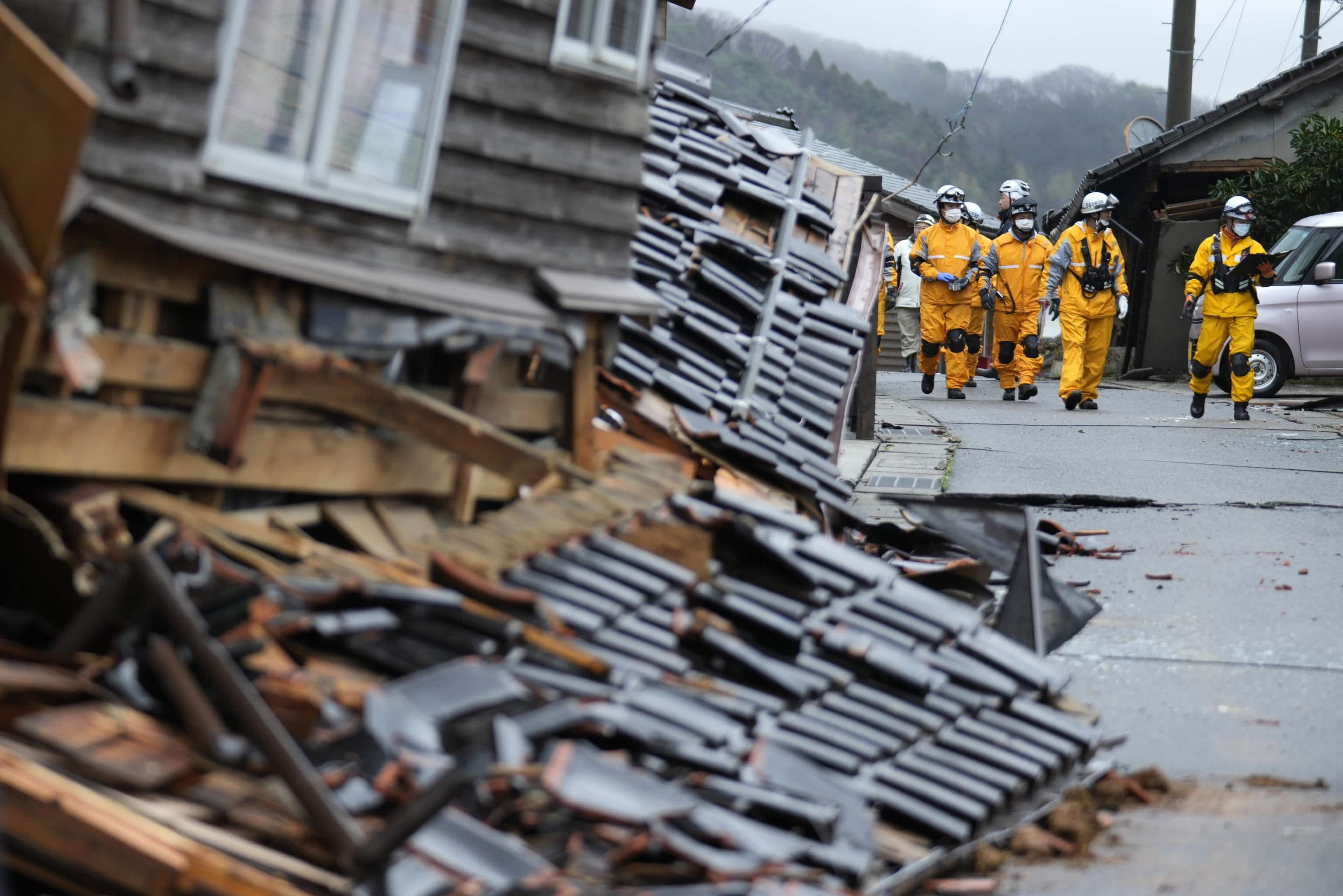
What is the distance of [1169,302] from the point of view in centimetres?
2562

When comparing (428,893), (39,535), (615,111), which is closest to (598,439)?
(615,111)

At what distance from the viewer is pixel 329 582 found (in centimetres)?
463

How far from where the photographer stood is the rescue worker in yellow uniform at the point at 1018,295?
18.3m

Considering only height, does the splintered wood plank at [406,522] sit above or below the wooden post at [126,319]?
below

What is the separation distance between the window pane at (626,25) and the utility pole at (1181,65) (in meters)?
23.2

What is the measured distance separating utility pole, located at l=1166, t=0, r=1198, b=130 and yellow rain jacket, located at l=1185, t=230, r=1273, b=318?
1263 centimetres

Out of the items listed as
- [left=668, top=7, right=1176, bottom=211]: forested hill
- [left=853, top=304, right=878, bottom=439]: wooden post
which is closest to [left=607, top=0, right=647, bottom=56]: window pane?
[left=853, top=304, right=878, bottom=439]: wooden post

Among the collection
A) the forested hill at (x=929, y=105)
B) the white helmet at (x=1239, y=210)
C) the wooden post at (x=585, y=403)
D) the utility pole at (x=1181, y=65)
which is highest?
the forested hill at (x=929, y=105)

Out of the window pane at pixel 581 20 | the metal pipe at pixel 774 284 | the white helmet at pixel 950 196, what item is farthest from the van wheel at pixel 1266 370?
the window pane at pixel 581 20

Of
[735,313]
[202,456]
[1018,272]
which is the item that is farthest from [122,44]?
[1018,272]

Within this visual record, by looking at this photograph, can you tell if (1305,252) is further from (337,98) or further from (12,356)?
(12,356)

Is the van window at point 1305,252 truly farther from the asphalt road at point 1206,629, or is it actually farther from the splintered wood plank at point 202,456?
the splintered wood plank at point 202,456

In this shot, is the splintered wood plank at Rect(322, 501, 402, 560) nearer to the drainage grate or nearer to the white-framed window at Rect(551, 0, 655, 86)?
the white-framed window at Rect(551, 0, 655, 86)

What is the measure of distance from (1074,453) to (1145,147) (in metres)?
13.9
